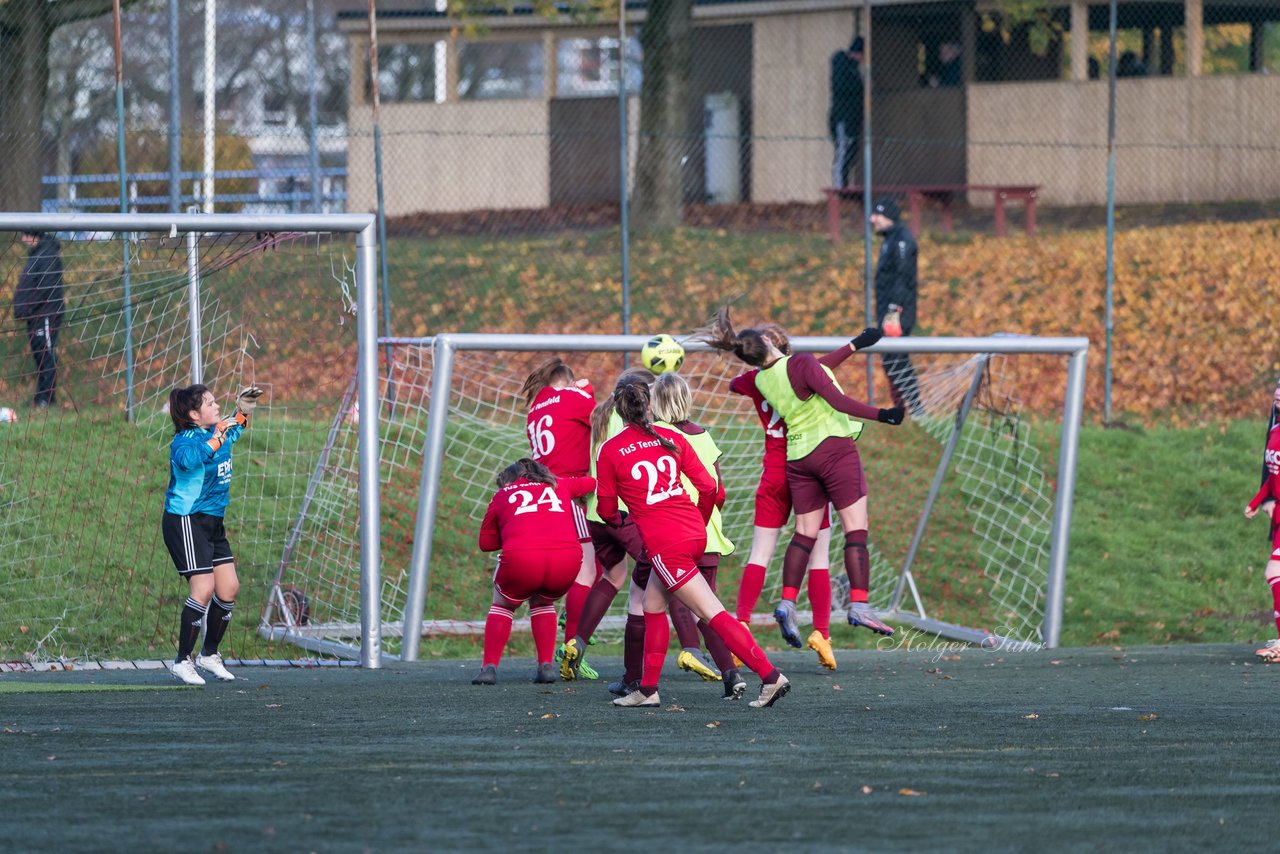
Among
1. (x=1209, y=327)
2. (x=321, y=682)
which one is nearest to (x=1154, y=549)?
(x=1209, y=327)

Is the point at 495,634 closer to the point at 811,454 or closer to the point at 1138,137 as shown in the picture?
the point at 811,454

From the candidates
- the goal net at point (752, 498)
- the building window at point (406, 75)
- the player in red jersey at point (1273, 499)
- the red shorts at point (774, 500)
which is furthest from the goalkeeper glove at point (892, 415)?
the building window at point (406, 75)

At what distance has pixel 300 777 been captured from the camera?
5070mm

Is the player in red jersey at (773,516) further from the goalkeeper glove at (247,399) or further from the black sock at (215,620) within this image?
the black sock at (215,620)

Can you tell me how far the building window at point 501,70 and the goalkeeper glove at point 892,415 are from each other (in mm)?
31809

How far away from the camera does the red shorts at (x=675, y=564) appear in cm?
687

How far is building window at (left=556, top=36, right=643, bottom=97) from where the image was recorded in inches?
1281

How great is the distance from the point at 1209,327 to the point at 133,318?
11.0 m

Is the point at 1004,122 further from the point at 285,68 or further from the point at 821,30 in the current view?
the point at 285,68

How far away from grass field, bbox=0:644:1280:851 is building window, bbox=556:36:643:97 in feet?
83.4

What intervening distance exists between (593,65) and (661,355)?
26.9 meters

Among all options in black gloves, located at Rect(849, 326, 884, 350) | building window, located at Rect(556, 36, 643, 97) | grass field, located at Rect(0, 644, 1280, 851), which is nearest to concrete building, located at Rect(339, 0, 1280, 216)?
building window, located at Rect(556, 36, 643, 97)

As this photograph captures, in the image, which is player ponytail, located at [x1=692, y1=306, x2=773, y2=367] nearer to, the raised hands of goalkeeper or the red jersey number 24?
the red jersey number 24

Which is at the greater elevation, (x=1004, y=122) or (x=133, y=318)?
(x=1004, y=122)
